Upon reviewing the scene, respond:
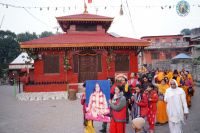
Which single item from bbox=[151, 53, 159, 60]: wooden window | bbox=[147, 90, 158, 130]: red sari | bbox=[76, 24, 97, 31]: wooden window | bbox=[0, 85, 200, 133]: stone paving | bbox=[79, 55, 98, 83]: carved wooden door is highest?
bbox=[76, 24, 97, 31]: wooden window

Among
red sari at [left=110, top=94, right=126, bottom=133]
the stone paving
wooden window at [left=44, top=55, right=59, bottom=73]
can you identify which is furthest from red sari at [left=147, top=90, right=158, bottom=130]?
wooden window at [left=44, top=55, right=59, bottom=73]

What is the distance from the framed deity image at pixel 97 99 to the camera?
25.3 feet

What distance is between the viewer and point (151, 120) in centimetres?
862

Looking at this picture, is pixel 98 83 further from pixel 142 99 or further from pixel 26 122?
pixel 26 122

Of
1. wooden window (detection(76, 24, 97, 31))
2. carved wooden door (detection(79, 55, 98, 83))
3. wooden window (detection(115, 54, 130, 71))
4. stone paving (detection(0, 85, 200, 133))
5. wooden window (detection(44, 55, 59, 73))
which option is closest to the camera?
stone paving (detection(0, 85, 200, 133))

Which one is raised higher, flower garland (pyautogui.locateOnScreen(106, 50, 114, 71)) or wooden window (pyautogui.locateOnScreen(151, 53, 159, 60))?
wooden window (pyautogui.locateOnScreen(151, 53, 159, 60))

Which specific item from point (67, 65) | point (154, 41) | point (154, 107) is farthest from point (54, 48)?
point (154, 41)

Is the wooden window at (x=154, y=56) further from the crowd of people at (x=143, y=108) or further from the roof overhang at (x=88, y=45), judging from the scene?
the crowd of people at (x=143, y=108)

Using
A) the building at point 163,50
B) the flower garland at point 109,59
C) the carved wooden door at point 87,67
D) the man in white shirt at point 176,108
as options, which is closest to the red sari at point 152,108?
the man in white shirt at point 176,108

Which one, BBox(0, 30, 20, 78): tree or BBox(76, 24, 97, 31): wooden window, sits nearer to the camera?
BBox(76, 24, 97, 31): wooden window

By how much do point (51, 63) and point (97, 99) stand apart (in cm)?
1375

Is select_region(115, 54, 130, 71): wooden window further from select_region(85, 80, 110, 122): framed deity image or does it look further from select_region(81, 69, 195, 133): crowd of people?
select_region(85, 80, 110, 122): framed deity image

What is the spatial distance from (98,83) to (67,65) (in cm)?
1317

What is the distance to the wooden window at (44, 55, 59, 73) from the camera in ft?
68.6
